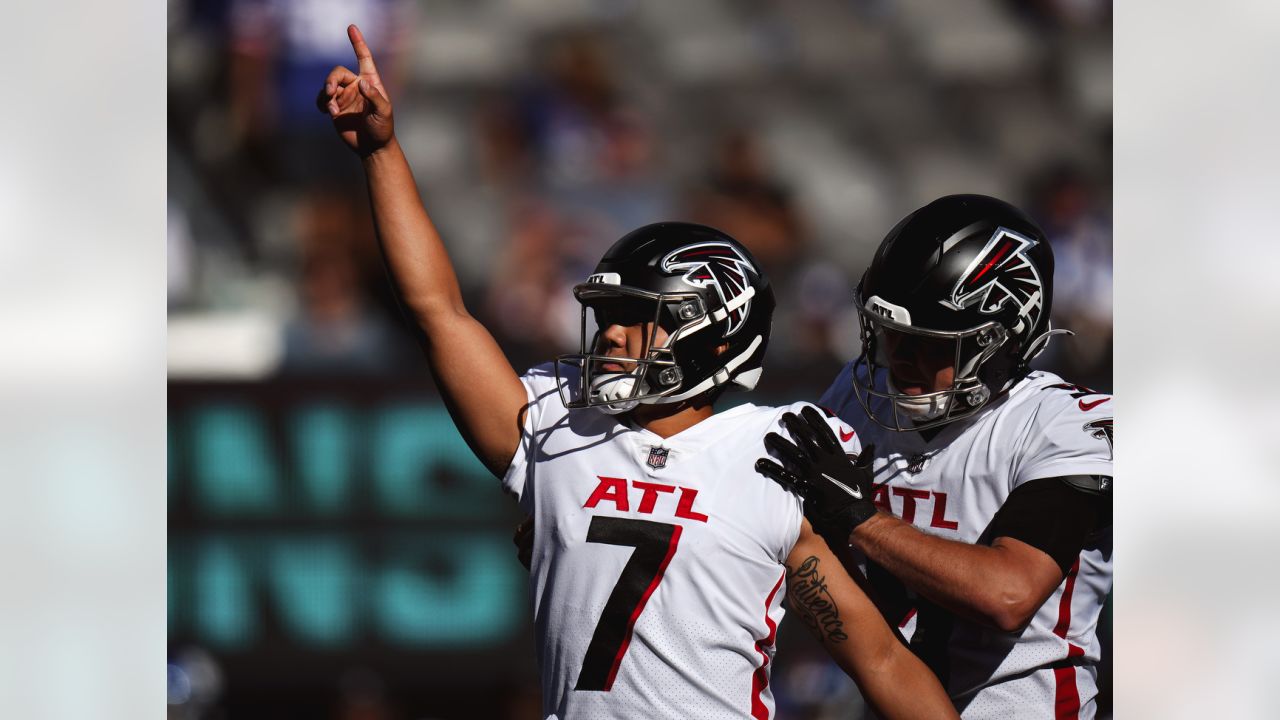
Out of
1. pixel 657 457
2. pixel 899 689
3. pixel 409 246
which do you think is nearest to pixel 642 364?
pixel 657 457

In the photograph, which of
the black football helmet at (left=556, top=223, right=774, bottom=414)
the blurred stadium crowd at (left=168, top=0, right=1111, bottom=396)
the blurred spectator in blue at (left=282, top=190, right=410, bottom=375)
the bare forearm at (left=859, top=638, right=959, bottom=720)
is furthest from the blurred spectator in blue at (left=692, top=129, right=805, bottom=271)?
the bare forearm at (left=859, top=638, right=959, bottom=720)

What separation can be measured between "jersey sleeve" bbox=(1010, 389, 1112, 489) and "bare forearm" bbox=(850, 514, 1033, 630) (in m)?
0.22

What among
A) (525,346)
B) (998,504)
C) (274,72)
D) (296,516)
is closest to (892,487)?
(998,504)

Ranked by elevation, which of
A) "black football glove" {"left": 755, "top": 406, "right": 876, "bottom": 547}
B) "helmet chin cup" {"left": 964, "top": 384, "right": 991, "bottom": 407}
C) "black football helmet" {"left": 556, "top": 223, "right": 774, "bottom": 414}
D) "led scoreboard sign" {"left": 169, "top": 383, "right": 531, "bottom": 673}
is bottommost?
"led scoreboard sign" {"left": 169, "top": 383, "right": 531, "bottom": 673}

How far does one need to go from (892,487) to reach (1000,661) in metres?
0.44

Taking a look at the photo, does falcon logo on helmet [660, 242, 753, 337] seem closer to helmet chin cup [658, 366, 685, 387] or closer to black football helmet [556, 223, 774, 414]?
black football helmet [556, 223, 774, 414]

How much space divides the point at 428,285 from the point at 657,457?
557 mm

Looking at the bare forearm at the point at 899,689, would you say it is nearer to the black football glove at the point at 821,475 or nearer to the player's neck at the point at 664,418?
the black football glove at the point at 821,475

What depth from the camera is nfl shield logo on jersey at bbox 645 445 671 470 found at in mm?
2156

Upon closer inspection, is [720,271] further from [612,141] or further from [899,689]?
[612,141]

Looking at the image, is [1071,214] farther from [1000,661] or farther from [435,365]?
[435,365]

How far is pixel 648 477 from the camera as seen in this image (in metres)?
2.14
